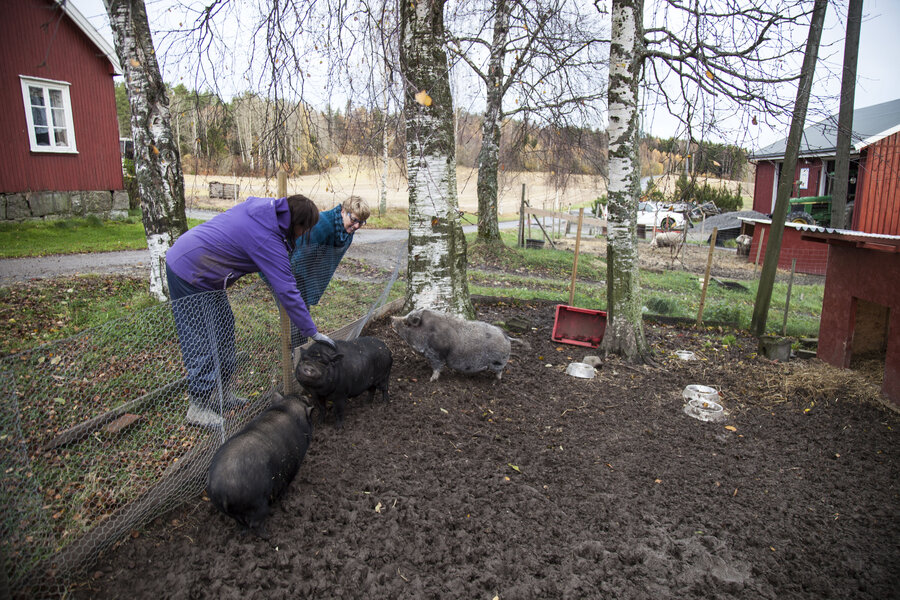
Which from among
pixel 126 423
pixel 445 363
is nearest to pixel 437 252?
pixel 445 363

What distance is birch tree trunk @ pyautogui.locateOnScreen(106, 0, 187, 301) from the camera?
6.19 m

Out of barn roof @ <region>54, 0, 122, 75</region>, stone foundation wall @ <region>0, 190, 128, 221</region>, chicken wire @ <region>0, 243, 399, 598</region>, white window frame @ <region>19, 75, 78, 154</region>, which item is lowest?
chicken wire @ <region>0, 243, 399, 598</region>

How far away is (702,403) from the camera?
200 inches

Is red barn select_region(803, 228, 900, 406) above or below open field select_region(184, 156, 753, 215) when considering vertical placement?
below

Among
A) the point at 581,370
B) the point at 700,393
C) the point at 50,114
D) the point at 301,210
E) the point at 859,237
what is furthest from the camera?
the point at 50,114

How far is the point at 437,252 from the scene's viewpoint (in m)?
6.16

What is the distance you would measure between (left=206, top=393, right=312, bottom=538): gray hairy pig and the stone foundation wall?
582 inches

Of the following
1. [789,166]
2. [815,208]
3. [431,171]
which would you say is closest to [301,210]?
[431,171]

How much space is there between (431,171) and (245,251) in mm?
2878

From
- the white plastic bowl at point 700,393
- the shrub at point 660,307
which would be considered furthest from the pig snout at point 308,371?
the shrub at point 660,307

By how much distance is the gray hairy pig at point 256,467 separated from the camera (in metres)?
2.84

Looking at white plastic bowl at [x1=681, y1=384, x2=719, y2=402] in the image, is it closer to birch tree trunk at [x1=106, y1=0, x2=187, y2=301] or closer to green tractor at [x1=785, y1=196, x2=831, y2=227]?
birch tree trunk at [x1=106, y1=0, x2=187, y2=301]

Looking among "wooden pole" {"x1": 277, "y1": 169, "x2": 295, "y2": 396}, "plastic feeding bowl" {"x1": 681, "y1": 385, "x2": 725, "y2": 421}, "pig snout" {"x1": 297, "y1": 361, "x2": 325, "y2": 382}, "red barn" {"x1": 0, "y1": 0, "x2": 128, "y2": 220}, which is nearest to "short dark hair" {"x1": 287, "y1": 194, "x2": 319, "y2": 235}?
"wooden pole" {"x1": 277, "y1": 169, "x2": 295, "y2": 396}

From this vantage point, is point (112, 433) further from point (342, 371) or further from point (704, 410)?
point (704, 410)
